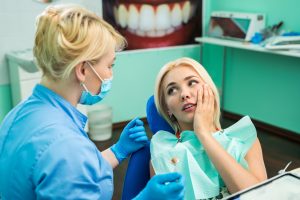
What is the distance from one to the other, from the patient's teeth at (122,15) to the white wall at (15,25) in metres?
0.74

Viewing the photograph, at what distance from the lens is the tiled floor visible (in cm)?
279

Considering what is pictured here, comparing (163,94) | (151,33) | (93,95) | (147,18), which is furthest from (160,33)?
(93,95)

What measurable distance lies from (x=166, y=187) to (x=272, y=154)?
2393 millimetres

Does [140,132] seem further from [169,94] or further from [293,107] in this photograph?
[293,107]

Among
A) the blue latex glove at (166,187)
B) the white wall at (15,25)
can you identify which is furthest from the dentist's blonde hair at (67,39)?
the white wall at (15,25)

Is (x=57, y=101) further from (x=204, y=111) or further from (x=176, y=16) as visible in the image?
(x=176, y=16)

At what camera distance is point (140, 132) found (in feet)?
4.64

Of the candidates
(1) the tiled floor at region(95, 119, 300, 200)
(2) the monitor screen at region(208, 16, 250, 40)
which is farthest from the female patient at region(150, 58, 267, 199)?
(2) the monitor screen at region(208, 16, 250, 40)

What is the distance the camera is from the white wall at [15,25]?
3.02 metres

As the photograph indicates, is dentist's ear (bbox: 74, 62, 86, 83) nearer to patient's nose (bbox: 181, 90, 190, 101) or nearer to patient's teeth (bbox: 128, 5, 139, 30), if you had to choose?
patient's nose (bbox: 181, 90, 190, 101)

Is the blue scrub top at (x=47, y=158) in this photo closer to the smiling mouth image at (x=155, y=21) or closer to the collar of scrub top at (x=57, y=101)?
the collar of scrub top at (x=57, y=101)

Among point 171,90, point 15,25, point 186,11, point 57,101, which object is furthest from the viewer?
point 186,11

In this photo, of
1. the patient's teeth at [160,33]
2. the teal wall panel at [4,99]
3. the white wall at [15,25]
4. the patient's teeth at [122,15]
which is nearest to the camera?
the white wall at [15,25]

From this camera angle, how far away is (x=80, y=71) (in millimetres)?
1112
